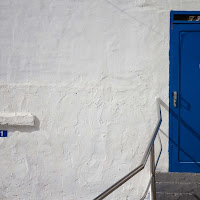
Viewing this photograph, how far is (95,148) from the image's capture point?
3.44m

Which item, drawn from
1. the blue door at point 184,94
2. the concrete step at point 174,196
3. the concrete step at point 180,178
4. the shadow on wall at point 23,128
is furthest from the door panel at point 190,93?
the shadow on wall at point 23,128

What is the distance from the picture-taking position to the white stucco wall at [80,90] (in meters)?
3.35

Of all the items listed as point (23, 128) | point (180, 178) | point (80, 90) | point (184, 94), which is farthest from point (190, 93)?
point (23, 128)

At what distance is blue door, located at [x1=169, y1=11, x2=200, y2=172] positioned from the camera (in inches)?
129

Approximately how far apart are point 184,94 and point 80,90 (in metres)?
1.30

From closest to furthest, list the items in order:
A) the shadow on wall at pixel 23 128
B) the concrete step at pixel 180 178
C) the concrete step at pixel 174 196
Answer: the concrete step at pixel 174 196 → the concrete step at pixel 180 178 → the shadow on wall at pixel 23 128

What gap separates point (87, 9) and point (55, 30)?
485mm

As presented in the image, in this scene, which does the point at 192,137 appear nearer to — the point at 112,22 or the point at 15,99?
the point at 112,22

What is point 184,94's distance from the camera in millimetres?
3318

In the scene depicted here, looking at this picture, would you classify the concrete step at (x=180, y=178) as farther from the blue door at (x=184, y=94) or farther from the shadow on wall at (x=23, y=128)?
the shadow on wall at (x=23, y=128)

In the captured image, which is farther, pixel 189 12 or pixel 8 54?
pixel 8 54

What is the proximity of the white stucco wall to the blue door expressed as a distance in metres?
0.10

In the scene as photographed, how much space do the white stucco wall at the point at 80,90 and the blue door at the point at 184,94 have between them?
0.32 feet

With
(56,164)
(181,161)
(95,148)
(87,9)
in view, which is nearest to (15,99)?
(56,164)
